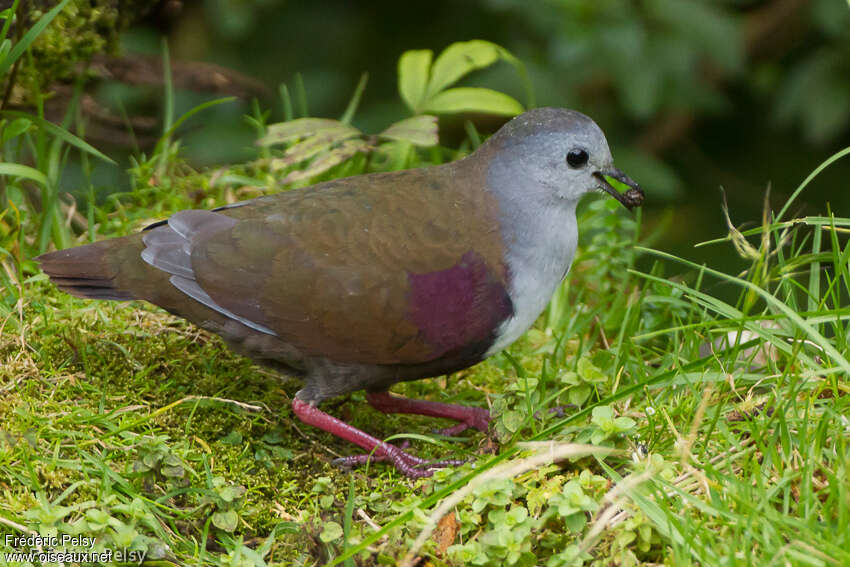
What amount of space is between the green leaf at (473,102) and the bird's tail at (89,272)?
1.53 m

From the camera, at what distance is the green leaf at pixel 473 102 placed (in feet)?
13.5

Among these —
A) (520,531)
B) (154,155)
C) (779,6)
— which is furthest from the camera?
(779,6)

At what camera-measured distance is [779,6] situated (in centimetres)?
638

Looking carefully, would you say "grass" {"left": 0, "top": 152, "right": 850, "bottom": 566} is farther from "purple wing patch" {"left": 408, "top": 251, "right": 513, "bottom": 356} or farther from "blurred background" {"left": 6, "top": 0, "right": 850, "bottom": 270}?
"blurred background" {"left": 6, "top": 0, "right": 850, "bottom": 270}

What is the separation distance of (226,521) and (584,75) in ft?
12.2

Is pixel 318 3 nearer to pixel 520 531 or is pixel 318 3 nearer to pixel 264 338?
pixel 264 338

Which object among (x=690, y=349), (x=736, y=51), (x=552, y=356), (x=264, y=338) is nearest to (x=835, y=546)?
(x=690, y=349)

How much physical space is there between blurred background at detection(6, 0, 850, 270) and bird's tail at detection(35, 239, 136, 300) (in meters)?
1.13

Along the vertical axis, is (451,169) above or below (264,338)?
above

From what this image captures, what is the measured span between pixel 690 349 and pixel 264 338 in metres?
1.39

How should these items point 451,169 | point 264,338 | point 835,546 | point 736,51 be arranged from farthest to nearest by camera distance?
point 736,51
point 451,169
point 264,338
point 835,546

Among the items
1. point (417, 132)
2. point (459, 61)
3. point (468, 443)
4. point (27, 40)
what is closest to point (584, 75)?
point (459, 61)

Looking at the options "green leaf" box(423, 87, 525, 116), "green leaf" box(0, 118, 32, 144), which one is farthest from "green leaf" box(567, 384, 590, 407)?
"green leaf" box(0, 118, 32, 144)

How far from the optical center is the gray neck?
3.16 metres
